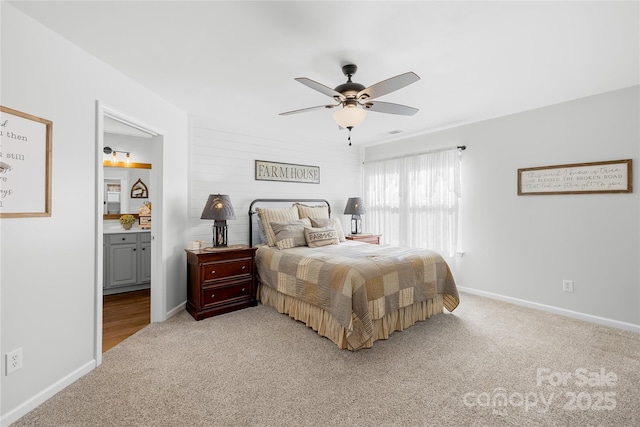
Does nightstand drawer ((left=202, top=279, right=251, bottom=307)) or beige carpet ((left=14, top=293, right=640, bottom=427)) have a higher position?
nightstand drawer ((left=202, top=279, right=251, bottom=307))

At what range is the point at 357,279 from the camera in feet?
8.69

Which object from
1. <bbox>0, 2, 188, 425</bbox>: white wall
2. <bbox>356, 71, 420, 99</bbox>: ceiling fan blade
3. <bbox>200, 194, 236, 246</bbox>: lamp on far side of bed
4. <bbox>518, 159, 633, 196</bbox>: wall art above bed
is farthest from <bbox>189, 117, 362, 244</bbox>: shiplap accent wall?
<bbox>518, 159, 633, 196</bbox>: wall art above bed

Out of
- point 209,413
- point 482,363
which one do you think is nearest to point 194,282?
point 209,413

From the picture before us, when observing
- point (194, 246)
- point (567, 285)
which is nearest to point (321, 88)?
point (194, 246)

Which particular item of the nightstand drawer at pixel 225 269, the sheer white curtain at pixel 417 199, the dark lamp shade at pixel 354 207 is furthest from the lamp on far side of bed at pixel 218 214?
the sheer white curtain at pixel 417 199

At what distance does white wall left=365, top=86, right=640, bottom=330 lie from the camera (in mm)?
3076

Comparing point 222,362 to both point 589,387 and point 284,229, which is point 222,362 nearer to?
point 284,229

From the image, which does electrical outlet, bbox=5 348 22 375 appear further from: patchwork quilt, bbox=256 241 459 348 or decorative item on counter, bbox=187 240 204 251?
patchwork quilt, bbox=256 241 459 348

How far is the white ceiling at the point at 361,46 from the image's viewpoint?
184 cm

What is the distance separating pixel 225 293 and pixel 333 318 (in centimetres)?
146

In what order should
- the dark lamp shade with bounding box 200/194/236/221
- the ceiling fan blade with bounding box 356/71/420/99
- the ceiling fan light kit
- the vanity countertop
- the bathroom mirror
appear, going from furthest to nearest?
the bathroom mirror < the vanity countertop < the dark lamp shade with bounding box 200/194/236/221 < the ceiling fan light kit < the ceiling fan blade with bounding box 356/71/420/99

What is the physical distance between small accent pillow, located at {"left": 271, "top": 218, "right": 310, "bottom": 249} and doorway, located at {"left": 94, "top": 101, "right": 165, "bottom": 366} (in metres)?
1.40

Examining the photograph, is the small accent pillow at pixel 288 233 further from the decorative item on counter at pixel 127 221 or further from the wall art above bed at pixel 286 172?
the decorative item on counter at pixel 127 221

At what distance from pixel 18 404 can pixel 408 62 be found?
3671 mm
